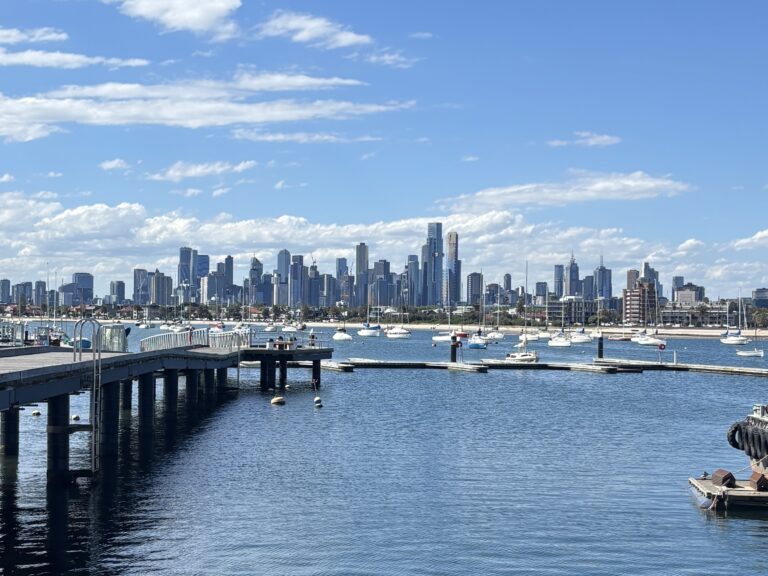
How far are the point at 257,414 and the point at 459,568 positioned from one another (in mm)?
50591

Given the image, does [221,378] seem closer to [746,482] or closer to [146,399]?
[146,399]

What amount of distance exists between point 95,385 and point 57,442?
3377mm

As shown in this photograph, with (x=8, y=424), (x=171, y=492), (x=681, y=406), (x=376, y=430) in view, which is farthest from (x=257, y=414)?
(x=681, y=406)

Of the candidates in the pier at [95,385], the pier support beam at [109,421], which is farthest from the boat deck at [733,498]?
the pier support beam at [109,421]

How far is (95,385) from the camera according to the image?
171ft

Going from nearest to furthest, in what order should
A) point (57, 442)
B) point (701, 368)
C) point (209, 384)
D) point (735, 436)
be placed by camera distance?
point (57, 442)
point (735, 436)
point (209, 384)
point (701, 368)

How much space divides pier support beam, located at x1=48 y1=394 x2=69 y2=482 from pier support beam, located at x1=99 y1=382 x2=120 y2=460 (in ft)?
27.1

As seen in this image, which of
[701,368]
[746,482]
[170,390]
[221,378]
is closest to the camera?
[746,482]

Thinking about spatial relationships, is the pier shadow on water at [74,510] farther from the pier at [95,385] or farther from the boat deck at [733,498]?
the boat deck at [733,498]

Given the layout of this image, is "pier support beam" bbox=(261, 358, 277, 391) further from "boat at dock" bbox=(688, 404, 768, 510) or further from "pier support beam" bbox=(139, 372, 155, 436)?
"boat at dock" bbox=(688, 404, 768, 510)

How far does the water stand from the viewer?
39062mm

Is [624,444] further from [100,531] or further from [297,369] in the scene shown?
[297,369]

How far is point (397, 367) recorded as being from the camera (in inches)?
5901

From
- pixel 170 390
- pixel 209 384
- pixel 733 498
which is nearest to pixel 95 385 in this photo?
pixel 733 498
